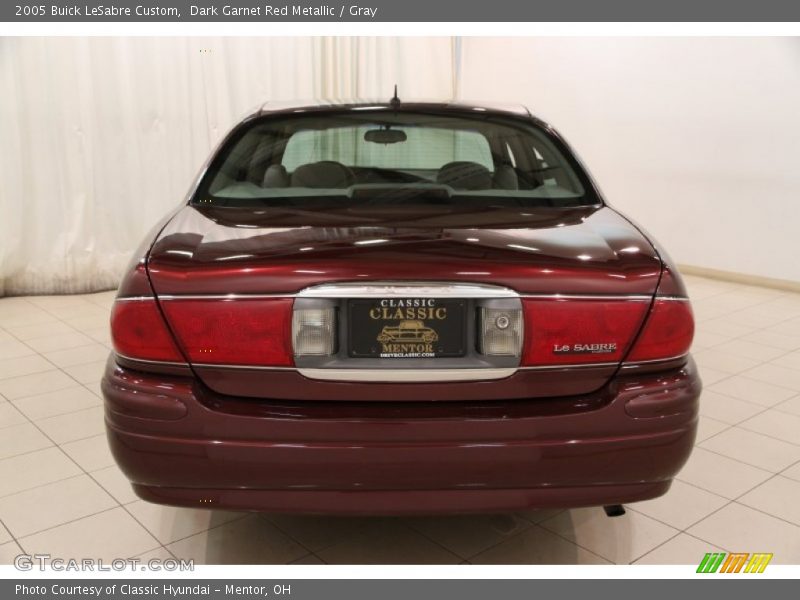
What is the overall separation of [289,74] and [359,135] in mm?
3572

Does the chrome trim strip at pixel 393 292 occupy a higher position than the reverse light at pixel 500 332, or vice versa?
the chrome trim strip at pixel 393 292

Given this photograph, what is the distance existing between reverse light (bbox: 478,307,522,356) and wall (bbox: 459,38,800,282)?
4.40 meters

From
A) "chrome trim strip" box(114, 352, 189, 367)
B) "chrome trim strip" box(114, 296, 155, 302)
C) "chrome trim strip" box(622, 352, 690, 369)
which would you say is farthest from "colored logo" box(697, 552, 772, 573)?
"chrome trim strip" box(114, 296, 155, 302)

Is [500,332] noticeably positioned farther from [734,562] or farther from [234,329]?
[734,562]

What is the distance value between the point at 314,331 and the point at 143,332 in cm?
37

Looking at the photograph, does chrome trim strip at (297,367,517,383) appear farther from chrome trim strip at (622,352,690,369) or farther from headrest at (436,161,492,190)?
headrest at (436,161,492,190)

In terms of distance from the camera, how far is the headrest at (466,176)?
7.47 ft

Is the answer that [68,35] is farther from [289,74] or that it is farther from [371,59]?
[371,59]

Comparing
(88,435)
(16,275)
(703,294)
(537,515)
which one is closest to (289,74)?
(16,275)

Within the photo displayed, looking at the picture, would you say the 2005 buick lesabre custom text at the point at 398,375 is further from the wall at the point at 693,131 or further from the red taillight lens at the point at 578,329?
the wall at the point at 693,131

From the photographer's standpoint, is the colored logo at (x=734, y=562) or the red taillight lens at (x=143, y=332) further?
the colored logo at (x=734, y=562)

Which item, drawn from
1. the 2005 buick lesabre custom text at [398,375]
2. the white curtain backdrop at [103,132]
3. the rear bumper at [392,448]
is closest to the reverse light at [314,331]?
the 2005 buick lesabre custom text at [398,375]

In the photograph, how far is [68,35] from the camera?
4887 millimetres

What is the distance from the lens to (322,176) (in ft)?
7.49
